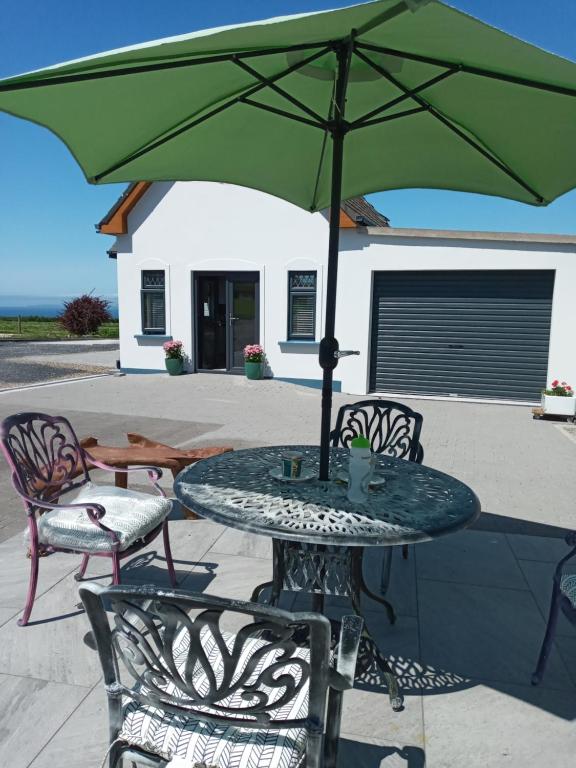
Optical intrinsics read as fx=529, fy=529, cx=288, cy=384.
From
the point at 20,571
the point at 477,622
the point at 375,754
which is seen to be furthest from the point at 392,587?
the point at 20,571

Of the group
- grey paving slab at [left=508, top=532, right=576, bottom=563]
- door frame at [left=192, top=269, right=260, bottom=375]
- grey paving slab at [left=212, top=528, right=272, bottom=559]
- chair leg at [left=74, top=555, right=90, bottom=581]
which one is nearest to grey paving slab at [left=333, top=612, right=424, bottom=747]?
grey paving slab at [left=212, top=528, right=272, bottom=559]

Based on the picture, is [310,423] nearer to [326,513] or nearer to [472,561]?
[472,561]

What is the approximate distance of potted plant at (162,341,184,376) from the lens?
490 inches

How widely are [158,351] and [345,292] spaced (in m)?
4.95

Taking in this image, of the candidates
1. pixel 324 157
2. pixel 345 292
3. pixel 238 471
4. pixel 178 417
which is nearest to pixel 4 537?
pixel 238 471

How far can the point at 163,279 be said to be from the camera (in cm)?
1273

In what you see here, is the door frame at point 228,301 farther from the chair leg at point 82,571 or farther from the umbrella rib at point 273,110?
the chair leg at point 82,571

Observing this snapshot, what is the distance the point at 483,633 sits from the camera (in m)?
2.75

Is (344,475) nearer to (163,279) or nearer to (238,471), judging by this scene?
(238,471)

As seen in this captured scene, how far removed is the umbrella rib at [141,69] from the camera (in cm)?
187

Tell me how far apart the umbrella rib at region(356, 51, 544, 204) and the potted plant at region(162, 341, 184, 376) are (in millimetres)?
10051

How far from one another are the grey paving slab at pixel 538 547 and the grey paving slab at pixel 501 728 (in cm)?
144

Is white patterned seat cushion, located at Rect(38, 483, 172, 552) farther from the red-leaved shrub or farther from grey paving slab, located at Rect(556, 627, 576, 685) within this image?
the red-leaved shrub

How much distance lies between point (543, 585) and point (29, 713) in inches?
112
